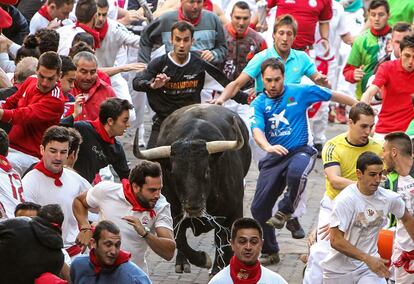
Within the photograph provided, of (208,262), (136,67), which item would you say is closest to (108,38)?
(136,67)

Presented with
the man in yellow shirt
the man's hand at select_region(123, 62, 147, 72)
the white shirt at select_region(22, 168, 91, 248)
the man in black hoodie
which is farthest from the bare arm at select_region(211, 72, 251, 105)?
the man in black hoodie

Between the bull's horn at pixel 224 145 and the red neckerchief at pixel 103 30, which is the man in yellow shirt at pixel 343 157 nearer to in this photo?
the bull's horn at pixel 224 145

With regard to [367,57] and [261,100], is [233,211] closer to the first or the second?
[261,100]

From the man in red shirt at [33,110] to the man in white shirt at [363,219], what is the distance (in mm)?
3005

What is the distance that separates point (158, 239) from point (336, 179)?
2.54m

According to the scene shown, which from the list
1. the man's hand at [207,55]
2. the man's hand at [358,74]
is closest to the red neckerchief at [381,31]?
the man's hand at [358,74]

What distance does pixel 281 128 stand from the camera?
49.2ft

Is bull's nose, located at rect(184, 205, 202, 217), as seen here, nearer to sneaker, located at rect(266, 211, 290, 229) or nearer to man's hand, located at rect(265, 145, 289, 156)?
man's hand, located at rect(265, 145, 289, 156)

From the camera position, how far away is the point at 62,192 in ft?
39.8

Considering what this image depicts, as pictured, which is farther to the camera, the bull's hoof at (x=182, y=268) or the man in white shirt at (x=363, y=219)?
the bull's hoof at (x=182, y=268)

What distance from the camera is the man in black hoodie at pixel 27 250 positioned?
9.33 meters

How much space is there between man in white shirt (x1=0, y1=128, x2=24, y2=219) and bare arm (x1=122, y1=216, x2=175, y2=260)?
37.4 inches

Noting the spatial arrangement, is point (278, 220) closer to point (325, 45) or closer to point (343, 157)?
point (343, 157)

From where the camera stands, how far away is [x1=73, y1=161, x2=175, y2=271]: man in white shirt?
37.3 feet
